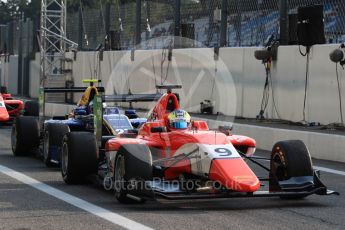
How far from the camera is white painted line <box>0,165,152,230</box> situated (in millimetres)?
7770

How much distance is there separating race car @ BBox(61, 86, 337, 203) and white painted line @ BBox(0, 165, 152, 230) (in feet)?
1.28

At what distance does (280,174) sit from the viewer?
9500 millimetres

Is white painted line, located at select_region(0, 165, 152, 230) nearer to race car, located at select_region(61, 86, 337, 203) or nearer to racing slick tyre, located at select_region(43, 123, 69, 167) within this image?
race car, located at select_region(61, 86, 337, 203)

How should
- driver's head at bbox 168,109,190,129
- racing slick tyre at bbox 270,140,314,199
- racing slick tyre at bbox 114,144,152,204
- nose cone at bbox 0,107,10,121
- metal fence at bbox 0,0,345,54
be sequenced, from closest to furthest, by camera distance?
racing slick tyre at bbox 114,144,152,204, racing slick tyre at bbox 270,140,314,199, driver's head at bbox 168,109,190,129, metal fence at bbox 0,0,345,54, nose cone at bbox 0,107,10,121

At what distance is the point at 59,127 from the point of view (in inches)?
499

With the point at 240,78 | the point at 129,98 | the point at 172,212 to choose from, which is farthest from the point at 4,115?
the point at 172,212

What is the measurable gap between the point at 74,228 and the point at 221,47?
15.0 metres

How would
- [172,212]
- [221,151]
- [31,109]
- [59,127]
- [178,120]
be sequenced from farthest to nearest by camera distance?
[31,109]
[59,127]
[178,120]
[221,151]
[172,212]

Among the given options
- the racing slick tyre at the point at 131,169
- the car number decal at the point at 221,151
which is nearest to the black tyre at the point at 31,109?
the racing slick tyre at the point at 131,169

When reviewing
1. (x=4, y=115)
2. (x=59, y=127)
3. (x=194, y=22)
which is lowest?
(x=4, y=115)

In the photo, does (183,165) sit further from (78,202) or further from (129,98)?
(129,98)

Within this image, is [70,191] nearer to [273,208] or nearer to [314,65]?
[273,208]

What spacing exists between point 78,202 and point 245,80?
1194 cm

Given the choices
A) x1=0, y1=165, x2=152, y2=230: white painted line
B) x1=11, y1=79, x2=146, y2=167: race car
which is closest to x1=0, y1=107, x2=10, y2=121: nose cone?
x1=11, y1=79, x2=146, y2=167: race car
